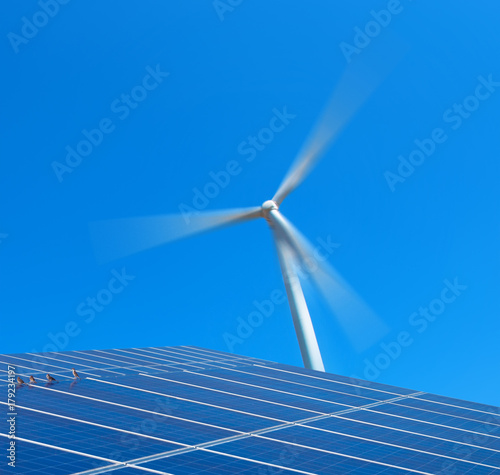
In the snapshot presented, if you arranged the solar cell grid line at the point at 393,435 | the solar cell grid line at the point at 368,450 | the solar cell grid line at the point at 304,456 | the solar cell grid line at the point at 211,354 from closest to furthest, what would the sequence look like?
1. the solar cell grid line at the point at 304,456
2. the solar cell grid line at the point at 368,450
3. the solar cell grid line at the point at 393,435
4. the solar cell grid line at the point at 211,354

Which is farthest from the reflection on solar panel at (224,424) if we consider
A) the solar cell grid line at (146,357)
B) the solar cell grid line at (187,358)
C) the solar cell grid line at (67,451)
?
the solar cell grid line at (187,358)

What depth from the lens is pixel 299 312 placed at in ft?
141

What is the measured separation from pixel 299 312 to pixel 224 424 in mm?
22712

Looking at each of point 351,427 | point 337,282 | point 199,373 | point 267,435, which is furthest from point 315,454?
point 337,282

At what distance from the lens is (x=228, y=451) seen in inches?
690

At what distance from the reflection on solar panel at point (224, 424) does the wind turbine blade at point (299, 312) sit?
8.42 meters

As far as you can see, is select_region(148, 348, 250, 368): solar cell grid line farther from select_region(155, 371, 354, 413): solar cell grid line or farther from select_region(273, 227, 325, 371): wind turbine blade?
select_region(273, 227, 325, 371): wind turbine blade

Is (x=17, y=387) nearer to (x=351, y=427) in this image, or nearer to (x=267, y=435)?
(x=267, y=435)

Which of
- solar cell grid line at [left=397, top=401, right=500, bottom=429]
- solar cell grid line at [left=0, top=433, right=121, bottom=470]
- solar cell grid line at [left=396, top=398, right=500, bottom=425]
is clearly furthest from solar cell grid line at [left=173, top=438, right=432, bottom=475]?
solar cell grid line at [left=396, top=398, right=500, bottom=425]

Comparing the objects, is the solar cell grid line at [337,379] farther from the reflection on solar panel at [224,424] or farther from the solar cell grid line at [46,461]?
the solar cell grid line at [46,461]

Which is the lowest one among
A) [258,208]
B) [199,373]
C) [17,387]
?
[17,387]

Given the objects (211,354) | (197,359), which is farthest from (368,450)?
(211,354)

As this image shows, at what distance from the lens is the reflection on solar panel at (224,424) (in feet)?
52.6

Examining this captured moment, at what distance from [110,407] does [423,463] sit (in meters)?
8.97
